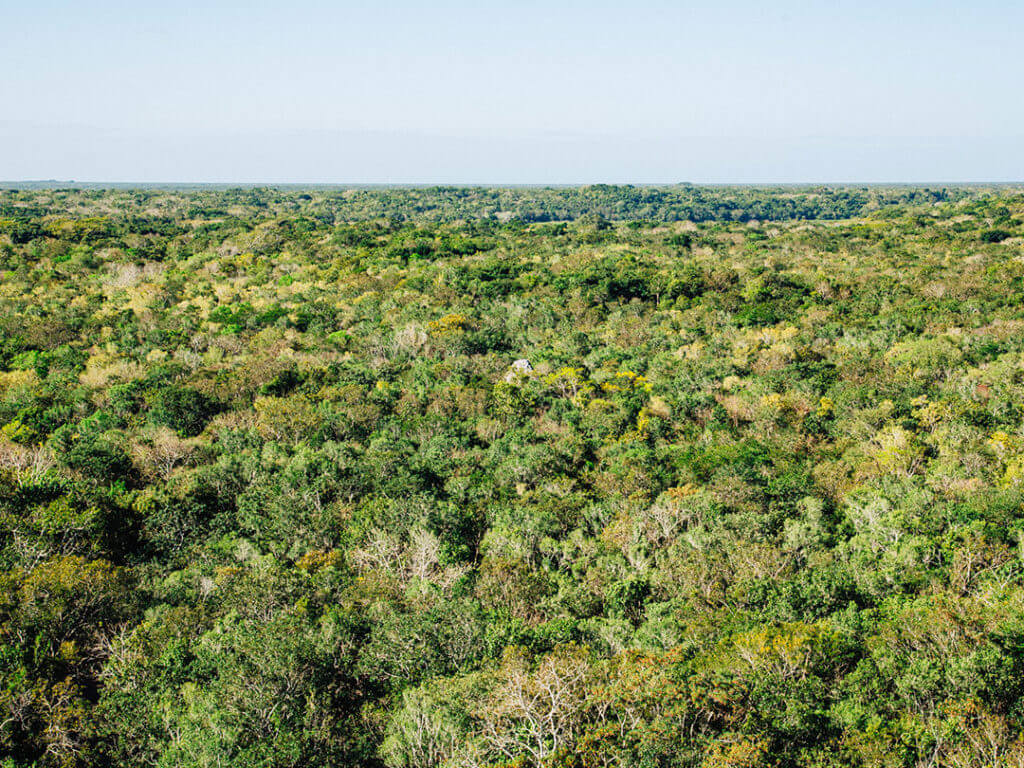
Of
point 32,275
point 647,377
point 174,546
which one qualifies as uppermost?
point 32,275

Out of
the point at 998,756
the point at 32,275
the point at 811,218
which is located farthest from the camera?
the point at 811,218

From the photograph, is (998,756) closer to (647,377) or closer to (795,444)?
(795,444)

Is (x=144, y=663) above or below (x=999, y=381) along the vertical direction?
below

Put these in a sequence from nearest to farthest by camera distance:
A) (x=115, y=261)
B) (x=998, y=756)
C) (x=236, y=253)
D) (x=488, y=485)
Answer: (x=998, y=756)
(x=488, y=485)
(x=115, y=261)
(x=236, y=253)

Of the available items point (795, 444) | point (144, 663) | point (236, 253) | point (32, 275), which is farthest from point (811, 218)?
point (144, 663)

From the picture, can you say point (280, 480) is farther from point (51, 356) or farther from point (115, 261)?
point (115, 261)

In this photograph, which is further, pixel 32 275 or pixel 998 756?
pixel 32 275
